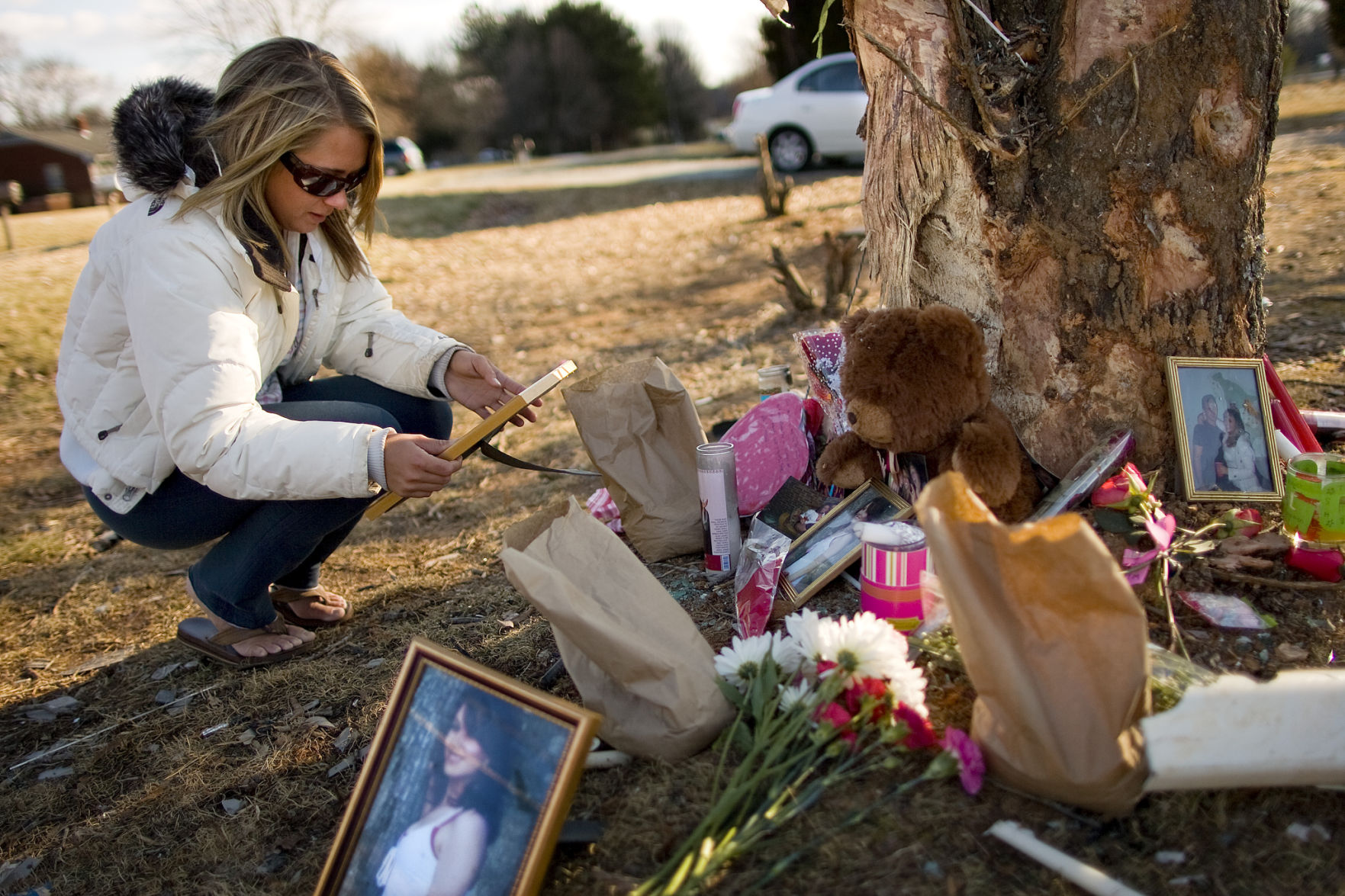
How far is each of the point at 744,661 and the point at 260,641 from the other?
161 cm

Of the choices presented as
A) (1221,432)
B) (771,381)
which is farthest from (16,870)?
(1221,432)

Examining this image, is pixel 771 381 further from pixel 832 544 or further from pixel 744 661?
pixel 744 661

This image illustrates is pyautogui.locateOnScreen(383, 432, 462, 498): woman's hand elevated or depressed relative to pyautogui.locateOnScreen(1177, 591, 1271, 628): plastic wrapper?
elevated

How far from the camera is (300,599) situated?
8.87 ft

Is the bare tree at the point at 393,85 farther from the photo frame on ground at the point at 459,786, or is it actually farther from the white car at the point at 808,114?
the photo frame on ground at the point at 459,786

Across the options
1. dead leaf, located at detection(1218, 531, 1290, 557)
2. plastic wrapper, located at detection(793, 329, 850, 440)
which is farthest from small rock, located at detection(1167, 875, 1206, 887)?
plastic wrapper, located at detection(793, 329, 850, 440)

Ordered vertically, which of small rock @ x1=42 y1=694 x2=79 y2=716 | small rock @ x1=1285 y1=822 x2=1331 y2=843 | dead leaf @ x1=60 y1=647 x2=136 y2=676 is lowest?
small rock @ x1=42 y1=694 x2=79 y2=716

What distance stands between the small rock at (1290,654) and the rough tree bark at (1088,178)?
626mm

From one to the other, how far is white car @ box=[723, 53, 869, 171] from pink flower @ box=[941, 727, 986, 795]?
1176 centimetres

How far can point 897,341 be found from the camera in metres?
1.95

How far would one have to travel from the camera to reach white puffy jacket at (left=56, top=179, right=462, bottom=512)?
1998mm

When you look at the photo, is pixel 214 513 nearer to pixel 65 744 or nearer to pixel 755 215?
pixel 65 744

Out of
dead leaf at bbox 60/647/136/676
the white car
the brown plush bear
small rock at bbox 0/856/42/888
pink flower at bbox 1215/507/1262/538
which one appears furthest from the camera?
the white car

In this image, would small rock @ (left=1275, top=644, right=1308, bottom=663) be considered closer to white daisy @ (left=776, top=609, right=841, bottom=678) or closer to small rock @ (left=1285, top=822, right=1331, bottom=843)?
small rock @ (left=1285, top=822, right=1331, bottom=843)
